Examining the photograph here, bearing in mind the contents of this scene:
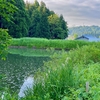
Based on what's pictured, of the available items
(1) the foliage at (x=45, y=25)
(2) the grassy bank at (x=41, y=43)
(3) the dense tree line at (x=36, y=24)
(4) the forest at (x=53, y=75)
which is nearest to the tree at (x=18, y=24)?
(3) the dense tree line at (x=36, y=24)

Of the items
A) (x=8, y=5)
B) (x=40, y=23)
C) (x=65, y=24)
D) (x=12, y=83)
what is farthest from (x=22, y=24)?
(x=8, y=5)

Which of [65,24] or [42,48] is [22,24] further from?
[65,24]

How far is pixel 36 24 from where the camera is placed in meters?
48.7

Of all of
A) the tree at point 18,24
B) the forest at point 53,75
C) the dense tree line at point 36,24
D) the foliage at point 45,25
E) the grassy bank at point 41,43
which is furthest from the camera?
the foliage at point 45,25

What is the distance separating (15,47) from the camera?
34938mm

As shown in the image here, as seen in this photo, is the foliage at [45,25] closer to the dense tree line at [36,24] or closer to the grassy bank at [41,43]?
the dense tree line at [36,24]

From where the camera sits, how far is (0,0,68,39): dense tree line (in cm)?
4159

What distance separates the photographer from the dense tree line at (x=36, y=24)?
41.6 m

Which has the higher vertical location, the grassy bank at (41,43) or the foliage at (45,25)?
the foliage at (45,25)

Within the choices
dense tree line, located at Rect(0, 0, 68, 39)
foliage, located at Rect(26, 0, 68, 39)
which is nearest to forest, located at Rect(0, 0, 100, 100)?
dense tree line, located at Rect(0, 0, 68, 39)

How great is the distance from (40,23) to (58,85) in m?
43.8

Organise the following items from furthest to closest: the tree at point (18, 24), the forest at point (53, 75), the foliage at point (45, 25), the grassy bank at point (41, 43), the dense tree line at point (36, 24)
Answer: the foliage at point (45, 25), the dense tree line at point (36, 24), the tree at point (18, 24), the grassy bank at point (41, 43), the forest at point (53, 75)

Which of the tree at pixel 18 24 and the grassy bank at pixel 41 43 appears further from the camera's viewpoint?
the tree at pixel 18 24

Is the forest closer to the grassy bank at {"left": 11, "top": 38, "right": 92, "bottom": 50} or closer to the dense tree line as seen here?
the grassy bank at {"left": 11, "top": 38, "right": 92, "bottom": 50}
